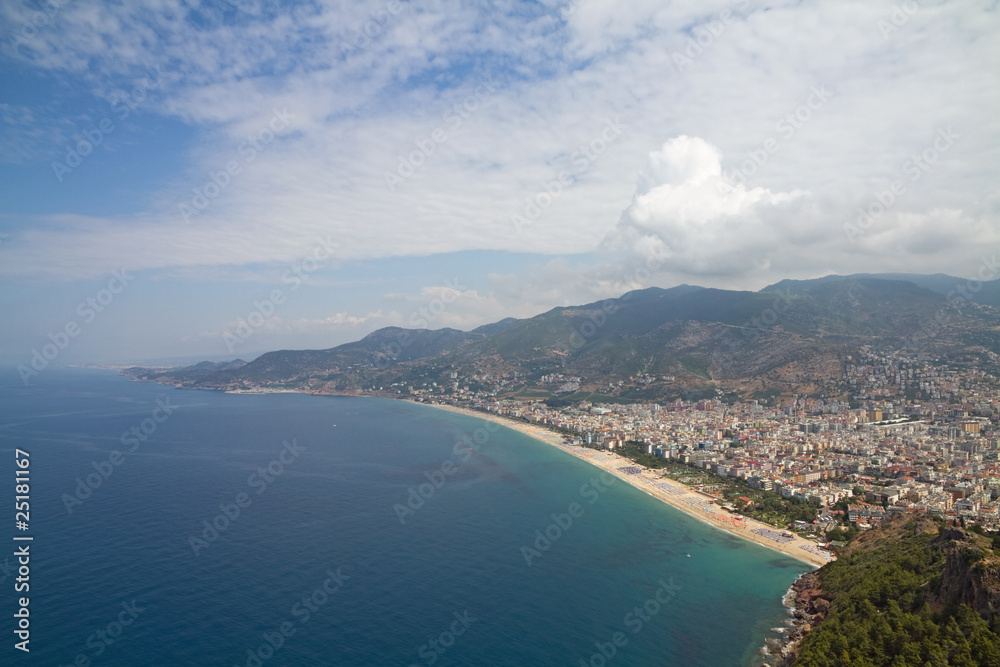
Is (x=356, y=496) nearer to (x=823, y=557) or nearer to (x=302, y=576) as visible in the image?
(x=302, y=576)

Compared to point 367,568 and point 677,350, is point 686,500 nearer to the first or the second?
point 367,568

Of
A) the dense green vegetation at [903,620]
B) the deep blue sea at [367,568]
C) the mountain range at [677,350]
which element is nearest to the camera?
the dense green vegetation at [903,620]

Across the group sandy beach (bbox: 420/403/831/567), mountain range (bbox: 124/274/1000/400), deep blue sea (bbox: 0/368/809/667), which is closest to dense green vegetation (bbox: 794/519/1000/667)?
deep blue sea (bbox: 0/368/809/667)

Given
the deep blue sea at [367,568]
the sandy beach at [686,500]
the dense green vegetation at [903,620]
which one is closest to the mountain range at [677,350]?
the sandy beach at [686,500]

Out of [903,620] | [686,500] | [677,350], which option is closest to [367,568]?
[903,620]

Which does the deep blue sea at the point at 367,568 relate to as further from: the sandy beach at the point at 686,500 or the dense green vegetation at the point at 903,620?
the dense green vegetation at the point at 903,620

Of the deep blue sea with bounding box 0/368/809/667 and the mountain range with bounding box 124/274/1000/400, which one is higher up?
the mountain range with bounding box 124/274/1000/400

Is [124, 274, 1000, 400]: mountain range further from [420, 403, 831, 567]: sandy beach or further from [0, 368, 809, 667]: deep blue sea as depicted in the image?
[0, 368, 809, 667]: deep blue sea
